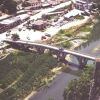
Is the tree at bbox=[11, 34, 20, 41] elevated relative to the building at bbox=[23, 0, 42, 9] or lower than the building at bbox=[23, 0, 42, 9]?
lower

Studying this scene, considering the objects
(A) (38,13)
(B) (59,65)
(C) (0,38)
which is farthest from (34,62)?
(A) (38,13)

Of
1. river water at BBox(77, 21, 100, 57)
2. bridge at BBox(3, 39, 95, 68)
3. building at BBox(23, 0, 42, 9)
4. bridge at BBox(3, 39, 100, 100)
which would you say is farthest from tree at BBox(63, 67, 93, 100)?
building at BBox(23, 0, 42, 9)

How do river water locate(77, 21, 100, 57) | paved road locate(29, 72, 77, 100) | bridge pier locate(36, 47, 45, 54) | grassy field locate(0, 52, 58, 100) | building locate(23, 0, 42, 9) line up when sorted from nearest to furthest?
paved road locate(29, 72, 77, 100)
grassy field locate(0, 52, 58, 100)
bridge pier locate(36, 47, 45, 54)
river water locate(77, 21, 100, 57)
building locate(23, 0, 42, 9)

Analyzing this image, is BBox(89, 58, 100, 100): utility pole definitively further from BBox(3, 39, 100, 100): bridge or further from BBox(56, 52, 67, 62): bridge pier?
BBox(56, 52, 67, 62): bridge pier

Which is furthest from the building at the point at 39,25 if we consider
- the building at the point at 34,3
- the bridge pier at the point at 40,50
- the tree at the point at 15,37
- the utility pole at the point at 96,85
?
the utility pole at the point at 96,85

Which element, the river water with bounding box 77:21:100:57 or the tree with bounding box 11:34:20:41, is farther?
the tree with bounding box 11:34:20:41
